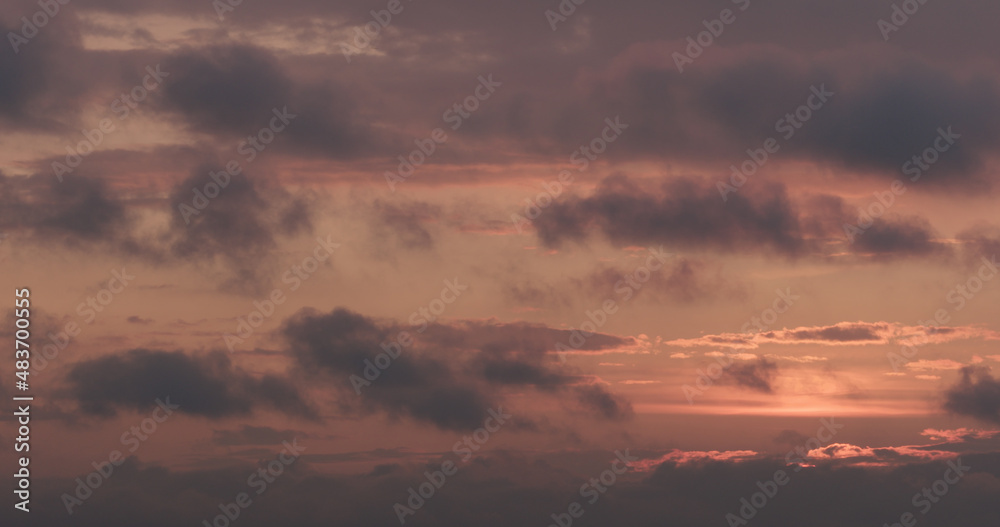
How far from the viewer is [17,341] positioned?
7438cm

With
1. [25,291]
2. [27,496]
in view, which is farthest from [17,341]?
[27,496]

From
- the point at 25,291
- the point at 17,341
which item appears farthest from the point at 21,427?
the point at 25,291

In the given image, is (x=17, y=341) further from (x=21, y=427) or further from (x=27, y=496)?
(x=27, y=496)

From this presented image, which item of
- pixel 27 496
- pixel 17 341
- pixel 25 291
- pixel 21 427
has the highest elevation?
pixel 25 291

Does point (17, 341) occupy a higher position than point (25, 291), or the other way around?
point (25, 291)

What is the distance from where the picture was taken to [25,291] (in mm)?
76000

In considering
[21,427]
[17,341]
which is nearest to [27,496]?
[21,427]

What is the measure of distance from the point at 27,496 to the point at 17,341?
84.5 ft

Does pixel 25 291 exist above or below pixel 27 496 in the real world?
above

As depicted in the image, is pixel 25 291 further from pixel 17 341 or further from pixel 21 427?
pixel 21 427

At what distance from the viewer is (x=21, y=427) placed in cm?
7662

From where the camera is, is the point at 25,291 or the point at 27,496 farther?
the point at 27,496

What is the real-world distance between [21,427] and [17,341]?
40.2 ft

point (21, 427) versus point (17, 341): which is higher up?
point (17, 341)
